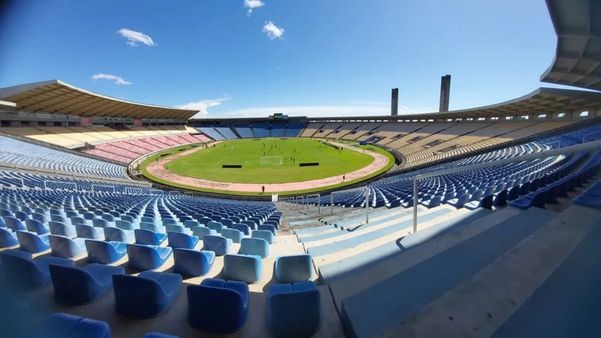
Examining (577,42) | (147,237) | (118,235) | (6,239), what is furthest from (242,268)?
(577,42)

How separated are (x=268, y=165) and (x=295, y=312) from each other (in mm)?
36984

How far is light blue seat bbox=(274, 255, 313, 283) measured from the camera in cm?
345

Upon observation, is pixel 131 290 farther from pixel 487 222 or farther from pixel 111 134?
pixel 111 134

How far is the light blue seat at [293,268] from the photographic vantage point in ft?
11.3

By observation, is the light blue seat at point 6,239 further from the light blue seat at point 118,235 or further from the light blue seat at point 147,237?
the light blue seat at point 147,237

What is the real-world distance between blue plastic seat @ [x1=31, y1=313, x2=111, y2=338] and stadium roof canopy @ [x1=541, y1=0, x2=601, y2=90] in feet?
37.6

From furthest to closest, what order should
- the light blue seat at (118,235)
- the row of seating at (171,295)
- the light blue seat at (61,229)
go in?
the light blue seat at (61,229), the light blue seat at (118,235), the row of seating at (171,295)

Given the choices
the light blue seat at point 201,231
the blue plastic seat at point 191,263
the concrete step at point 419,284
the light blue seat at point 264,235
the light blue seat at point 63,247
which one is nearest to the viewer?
the concrete step at point 419,284

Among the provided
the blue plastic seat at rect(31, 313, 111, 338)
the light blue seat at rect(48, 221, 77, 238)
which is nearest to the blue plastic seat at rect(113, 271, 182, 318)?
the blue plastic seat at rect(31, 313, 111, 338)

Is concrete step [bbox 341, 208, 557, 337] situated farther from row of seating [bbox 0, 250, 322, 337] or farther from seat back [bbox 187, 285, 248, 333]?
seat back [bbox 187, 285, 248, 333]

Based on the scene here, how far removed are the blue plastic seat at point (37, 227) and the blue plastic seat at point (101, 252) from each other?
2.65m

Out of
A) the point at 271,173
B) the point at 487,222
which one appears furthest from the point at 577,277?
the point at 271,173

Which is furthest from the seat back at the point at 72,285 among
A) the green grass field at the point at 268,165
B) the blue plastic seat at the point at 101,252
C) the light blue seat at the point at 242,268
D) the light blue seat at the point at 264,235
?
the green grass field at the point at 268,165

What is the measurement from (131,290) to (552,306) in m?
3.72
